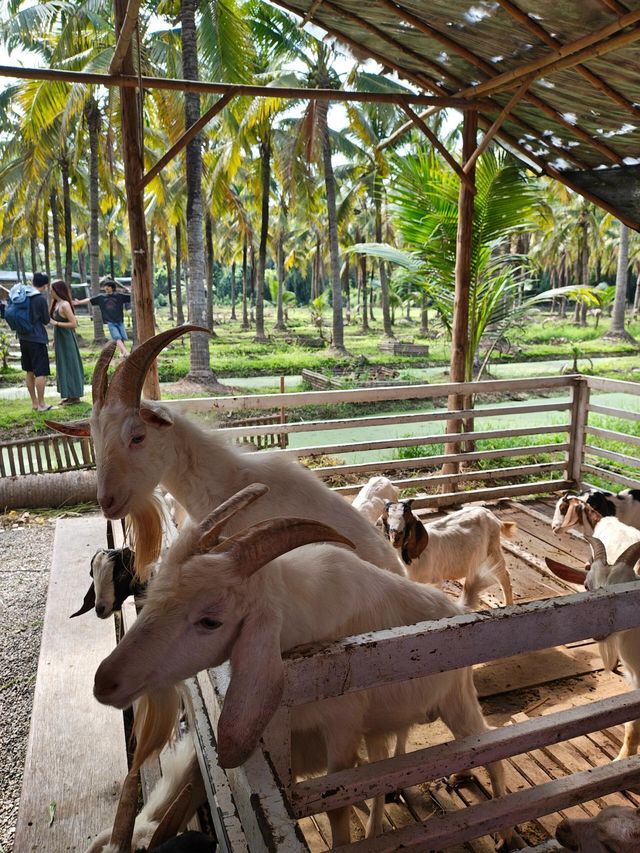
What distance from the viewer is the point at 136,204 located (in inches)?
184

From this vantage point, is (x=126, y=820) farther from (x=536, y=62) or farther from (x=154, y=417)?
(x=536, y=62)

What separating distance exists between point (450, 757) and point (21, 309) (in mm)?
8986

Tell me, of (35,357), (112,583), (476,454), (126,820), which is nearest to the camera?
(126,820)

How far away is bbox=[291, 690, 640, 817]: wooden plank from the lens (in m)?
1.38

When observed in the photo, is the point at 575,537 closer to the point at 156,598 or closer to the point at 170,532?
the point at 170,532

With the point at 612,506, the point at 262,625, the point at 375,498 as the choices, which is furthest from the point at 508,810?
the point at 612,506

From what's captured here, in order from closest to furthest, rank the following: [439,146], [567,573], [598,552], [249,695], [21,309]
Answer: [249,695] < [567,573] < [598,552] < [439,146] < [21,309]

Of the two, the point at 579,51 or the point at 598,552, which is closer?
the point at 598,552

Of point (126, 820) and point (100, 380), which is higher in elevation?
point (100, 380)

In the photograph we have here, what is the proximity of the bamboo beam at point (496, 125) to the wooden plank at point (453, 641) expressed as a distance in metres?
4.45

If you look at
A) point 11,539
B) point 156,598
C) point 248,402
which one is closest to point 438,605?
point 156,598

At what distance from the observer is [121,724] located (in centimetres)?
270

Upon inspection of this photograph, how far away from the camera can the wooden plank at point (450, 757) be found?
4.53ft

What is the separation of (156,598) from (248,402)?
121 inches
